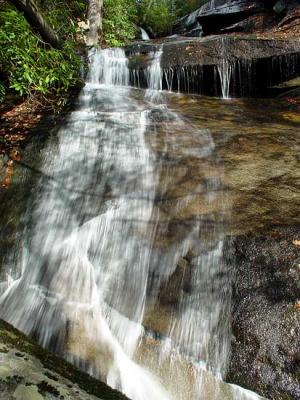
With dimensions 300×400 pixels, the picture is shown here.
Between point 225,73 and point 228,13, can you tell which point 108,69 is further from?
point 228,13

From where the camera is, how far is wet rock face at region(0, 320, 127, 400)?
70.4 inches

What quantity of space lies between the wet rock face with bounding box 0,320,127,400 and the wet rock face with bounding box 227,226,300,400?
120 centimetres

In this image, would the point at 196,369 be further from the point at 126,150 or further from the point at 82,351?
the point at 126,150

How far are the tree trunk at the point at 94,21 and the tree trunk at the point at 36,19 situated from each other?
4.45m

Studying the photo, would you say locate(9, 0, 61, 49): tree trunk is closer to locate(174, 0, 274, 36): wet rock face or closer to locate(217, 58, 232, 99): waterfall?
locate(217, 58, 232, 99): waterfall

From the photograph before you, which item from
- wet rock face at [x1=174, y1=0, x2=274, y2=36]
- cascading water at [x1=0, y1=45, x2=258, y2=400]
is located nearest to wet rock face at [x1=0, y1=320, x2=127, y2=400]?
cascading water at [x1=0, y1=45, x2=258, y2=400]

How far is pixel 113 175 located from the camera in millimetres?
5316

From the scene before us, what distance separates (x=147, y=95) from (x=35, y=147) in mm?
4287

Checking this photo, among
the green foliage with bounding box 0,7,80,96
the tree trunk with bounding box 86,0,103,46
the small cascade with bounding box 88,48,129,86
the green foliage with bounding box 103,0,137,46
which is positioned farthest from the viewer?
the green foliage with bounding box 103,0,137,46

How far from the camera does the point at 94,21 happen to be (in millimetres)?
11789

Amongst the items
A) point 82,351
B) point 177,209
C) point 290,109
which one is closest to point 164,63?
point 290,109

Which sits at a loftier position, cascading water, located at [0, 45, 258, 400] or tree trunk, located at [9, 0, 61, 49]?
tree trunk, located at [9, 0, 61, 49]

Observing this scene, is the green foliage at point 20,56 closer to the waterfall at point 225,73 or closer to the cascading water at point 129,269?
the cascading water at point 129,269

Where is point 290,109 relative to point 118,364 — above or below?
above
